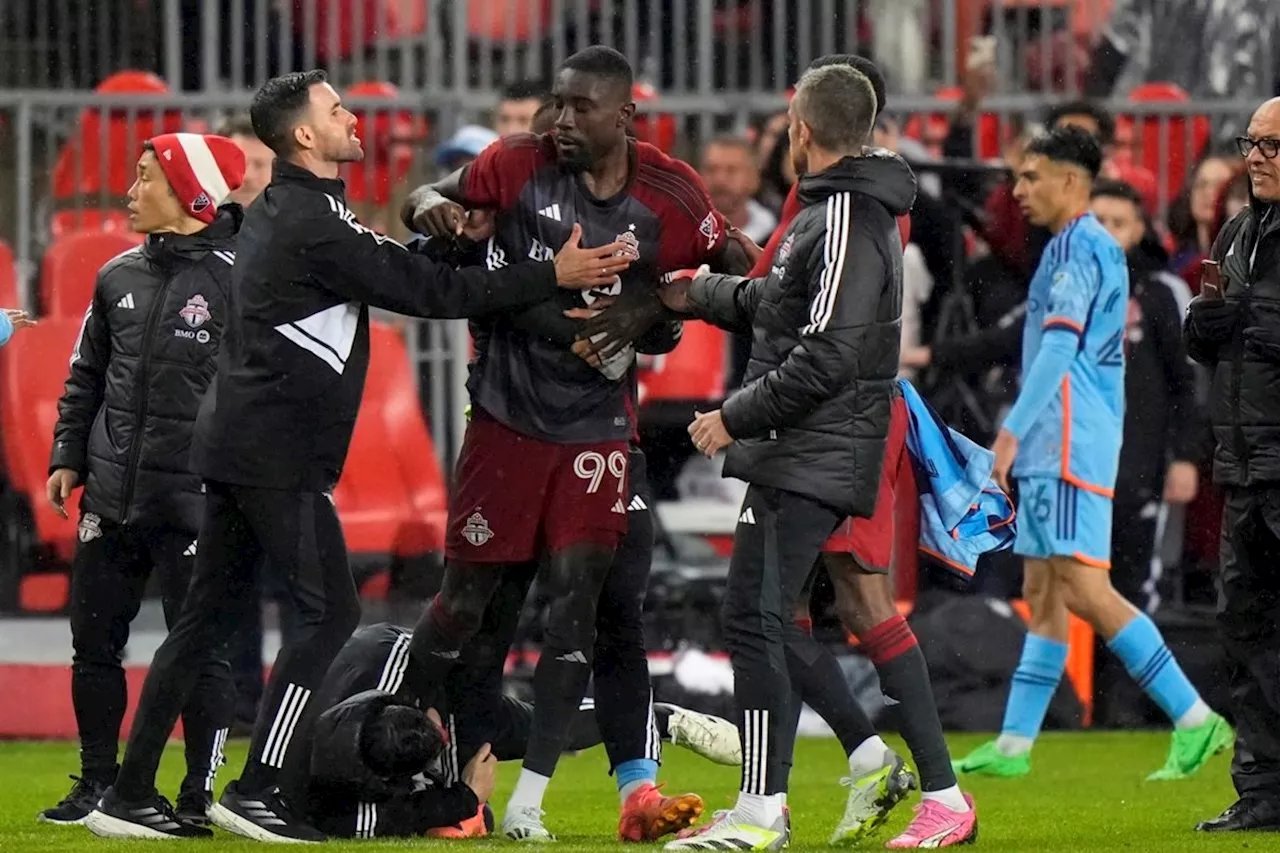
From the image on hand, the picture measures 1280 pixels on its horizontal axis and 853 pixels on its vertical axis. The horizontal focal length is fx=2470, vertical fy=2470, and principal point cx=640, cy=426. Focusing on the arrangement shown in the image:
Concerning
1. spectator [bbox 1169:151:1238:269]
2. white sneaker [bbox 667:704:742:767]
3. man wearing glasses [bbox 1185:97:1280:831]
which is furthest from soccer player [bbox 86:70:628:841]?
spectator [bbox 1169:151:1238:269]

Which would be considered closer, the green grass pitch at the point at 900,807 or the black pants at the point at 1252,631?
the green grass pitch at the point at 900,807

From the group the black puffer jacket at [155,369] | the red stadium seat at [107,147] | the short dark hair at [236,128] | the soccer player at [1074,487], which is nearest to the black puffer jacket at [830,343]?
the black puffer jacket at [155,369]

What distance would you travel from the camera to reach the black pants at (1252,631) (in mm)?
7871

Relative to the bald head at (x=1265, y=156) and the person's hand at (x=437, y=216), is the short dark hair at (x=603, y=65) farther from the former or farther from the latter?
the bald head at (x=1265, y=156)

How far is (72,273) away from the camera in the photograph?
474 inches

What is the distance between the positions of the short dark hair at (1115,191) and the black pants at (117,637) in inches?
205

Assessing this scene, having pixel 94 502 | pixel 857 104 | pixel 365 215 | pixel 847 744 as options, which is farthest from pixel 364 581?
pixel 857 104

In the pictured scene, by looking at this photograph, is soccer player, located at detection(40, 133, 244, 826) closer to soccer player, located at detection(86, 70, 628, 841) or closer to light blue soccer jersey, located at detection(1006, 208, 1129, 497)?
soccer player, located at detection(86, 70, 628, 841)

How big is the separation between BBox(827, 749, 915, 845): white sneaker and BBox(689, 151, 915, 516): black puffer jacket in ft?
2.67

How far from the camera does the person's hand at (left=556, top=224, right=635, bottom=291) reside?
7.26m

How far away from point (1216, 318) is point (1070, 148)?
210 centimetres

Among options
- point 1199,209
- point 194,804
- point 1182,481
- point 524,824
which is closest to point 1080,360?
point 1182,481

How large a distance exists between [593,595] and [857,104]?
1.66m

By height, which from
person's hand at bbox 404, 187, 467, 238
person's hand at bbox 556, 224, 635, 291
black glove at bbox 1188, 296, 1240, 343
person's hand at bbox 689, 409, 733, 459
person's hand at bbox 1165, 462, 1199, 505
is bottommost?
person's hand at bbox 1165, 462, 1199, 505
